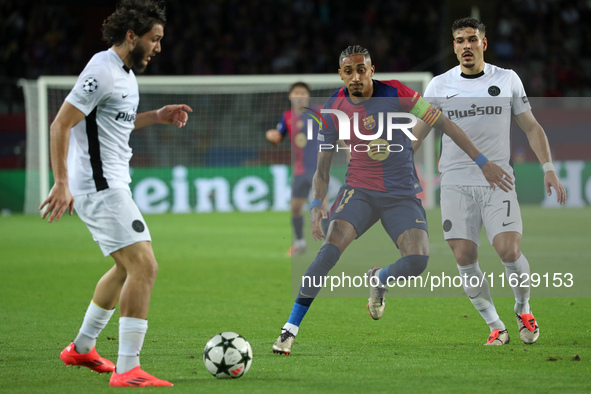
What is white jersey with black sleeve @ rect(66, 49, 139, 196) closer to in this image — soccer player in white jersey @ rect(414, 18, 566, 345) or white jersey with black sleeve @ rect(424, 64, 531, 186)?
soccer player in white jersey @ rect(414, 18, 566, 345)

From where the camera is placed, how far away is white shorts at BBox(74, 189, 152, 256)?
449 centimetres

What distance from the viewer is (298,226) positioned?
1187 cm

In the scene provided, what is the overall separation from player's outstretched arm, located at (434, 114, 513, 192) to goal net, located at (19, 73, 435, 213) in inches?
501

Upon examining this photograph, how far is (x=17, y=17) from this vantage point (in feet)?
77.7

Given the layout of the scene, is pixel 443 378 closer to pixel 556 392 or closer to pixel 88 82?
pixel 556 392

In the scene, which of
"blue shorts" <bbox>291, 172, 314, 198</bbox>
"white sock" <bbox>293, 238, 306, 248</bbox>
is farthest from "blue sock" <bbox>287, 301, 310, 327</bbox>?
"white sock" <bbox>293, 238, 306, 248</bbox>

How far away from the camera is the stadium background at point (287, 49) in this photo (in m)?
20.5

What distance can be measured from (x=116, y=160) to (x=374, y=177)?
6.52 ft

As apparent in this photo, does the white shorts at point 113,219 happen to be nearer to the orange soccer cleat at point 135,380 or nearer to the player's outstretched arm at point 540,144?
the orange soccer cleat at point 135,380

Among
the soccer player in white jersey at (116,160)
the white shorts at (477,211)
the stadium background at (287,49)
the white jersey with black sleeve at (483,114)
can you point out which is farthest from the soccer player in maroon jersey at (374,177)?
the stadium background at (287,49)

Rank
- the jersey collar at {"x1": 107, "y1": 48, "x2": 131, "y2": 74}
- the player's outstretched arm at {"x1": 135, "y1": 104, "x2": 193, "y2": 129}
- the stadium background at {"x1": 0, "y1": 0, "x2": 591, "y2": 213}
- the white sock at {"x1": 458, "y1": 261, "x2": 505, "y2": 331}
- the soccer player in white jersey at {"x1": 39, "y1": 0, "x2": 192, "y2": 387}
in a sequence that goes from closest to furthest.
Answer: the soccer player in white jersey at {"x1": 39, "y1": 0, "x2": 192, "y2": 387} < the jersey collar at {"x1": 107, "y1": 48, "x2": 131, "y2": 74} < the player's outstretched arm at {"x1": 135, "y1": 104, "x2": 193, "y2": 129} < the white sock at {"x1": 458, "y1": 261, "x2": 505, "y2": 331} < the stadium background at {"x1": 0, "y1": 0, "x2": 591, "y2": 213}

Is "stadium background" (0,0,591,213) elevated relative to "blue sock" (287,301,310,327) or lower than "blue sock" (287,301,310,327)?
elevated

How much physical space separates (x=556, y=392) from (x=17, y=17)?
22.3 metres

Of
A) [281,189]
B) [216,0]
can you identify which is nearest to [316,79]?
[281,189]
